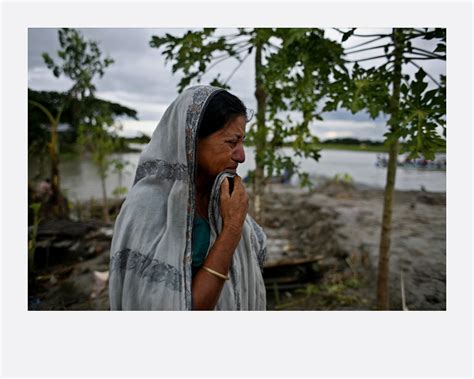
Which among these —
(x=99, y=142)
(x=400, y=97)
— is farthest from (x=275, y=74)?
(x=99, y=142)

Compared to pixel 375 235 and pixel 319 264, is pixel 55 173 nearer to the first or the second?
pixel 319 264

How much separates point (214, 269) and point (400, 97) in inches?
42.4

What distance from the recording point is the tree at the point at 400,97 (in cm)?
140

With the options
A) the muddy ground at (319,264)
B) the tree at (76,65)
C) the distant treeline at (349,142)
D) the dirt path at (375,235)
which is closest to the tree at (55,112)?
the tree at (76,65)

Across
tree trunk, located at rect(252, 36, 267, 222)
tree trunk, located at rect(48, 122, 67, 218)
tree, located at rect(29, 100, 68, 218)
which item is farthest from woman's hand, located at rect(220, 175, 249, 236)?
tree trunk, located at rect(48, 122, 67, 218)

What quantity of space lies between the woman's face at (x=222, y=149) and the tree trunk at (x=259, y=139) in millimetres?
1011

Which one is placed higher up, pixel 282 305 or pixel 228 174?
pixel 228 174

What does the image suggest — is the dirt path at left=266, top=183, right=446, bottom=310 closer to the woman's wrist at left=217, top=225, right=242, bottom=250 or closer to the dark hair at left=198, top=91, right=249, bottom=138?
the woman's wrist at left=217, top=225, right=242, bottom=250

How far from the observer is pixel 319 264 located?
3.24 metres

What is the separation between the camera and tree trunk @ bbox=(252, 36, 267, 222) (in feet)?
6.68
